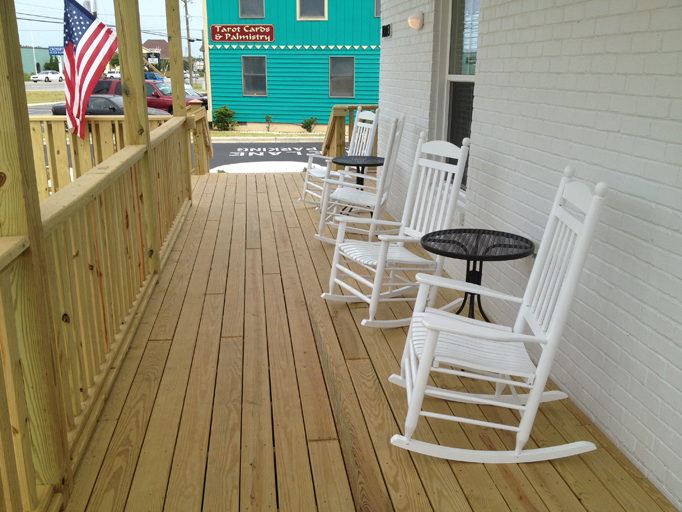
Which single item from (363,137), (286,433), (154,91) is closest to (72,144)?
(363,137)

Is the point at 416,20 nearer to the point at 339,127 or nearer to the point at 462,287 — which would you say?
the point at 339,127

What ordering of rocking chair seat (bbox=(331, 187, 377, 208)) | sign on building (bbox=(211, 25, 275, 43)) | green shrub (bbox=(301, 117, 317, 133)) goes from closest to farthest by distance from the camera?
1. rocking chair seat (bbox=(331, 187, 377, 208))
2. sign on building (bbox=(211, 25, 275, 43))
3. green shrub (bbox=(301, 117, 317, 133))

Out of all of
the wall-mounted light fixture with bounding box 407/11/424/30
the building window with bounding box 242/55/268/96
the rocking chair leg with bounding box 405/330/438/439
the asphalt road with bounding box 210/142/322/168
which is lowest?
the asphalt road with bounding box 210/142/322/168

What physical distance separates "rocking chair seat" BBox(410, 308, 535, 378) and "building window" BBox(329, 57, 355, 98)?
14983mm

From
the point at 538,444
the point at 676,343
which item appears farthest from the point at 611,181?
the point at 538,444

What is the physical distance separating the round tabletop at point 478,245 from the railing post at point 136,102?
1867mm

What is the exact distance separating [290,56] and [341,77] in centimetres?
141

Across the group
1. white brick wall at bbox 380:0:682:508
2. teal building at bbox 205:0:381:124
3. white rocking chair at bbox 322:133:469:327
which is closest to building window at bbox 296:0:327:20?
teal building at bbox 205:0:381:124

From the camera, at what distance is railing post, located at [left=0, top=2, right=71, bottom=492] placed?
1.76 meters

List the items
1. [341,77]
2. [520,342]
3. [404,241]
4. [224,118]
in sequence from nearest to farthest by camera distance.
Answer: [520,342] → [404,241] → [224,118] → [341,77]

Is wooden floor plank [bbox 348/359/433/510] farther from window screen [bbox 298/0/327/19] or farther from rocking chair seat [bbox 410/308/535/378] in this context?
window screen [bbox 298/0/327/19]

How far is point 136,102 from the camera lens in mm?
3914

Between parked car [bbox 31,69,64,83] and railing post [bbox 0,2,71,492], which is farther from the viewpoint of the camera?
parked car [bbox 31,69,64,83]

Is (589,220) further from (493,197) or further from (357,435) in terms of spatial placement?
(493,197)
